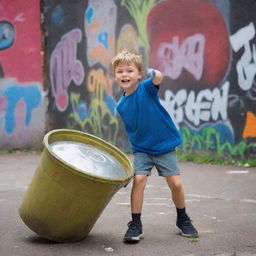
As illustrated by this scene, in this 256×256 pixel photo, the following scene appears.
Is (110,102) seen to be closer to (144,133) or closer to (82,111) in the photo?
(82,111)

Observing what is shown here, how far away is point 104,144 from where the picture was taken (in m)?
4.51

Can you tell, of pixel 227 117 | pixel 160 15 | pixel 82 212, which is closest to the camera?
pixel 82 212

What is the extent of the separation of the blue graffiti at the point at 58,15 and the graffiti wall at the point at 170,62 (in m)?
0.02

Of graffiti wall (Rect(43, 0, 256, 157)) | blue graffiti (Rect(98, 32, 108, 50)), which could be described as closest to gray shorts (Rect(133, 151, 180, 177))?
graffiti wall (Rect(43, 0, 256, 157))

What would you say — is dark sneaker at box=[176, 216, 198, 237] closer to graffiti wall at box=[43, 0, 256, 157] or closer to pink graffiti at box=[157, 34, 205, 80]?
graffiti wall at box=[43, 0, 256, 157]

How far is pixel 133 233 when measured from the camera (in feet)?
14.2

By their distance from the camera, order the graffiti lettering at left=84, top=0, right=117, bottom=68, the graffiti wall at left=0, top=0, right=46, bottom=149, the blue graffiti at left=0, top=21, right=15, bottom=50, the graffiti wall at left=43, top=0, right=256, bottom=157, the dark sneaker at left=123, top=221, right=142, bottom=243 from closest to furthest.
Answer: the dark sneaker at left=123, top=221, right=142, bottom=243
the graffiti wall at left=43, top=0, right=256, bottom=157
the graffiti lettering at left=84, top=0, right=117, bottom=68
the graffiti wall at left=0, top=0, right=46, bottom=149
the blue graffiti at left=0, top=21, right=15, bottom=50

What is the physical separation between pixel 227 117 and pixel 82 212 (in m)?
4.61

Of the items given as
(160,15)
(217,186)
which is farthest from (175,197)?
(160,15)

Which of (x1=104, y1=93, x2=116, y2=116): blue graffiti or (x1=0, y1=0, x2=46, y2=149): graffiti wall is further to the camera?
(x1=0, y1=0, x2=46, y2=149): graffiti wall

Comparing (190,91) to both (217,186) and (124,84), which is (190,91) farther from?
(124,84)

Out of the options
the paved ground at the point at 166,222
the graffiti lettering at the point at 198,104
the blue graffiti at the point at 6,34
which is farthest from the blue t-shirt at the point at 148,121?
the blue graffiti at the point at 6,34

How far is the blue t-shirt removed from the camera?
4.41 meters

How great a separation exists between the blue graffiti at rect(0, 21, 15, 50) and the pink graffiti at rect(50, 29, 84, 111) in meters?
0.82
